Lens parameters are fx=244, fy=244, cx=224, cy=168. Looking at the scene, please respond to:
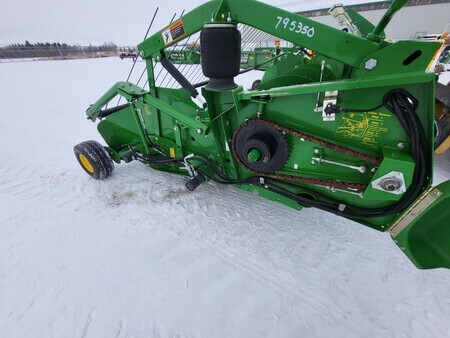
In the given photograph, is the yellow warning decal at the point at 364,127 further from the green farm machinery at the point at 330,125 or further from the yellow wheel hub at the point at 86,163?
the yellow wheel hub at the point at 86,163

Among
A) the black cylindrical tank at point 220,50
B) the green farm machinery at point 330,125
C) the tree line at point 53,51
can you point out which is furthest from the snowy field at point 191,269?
the tree line at point 53,51

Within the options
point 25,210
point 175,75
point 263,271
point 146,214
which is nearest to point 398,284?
point 263,271

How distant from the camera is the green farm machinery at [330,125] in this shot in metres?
1.72

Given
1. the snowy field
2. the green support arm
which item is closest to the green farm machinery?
the green support arm

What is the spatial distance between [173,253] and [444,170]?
4.22 metres

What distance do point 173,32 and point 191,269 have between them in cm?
228

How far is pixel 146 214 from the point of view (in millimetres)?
2961

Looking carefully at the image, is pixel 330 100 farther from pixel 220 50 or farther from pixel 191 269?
pixel 191 269

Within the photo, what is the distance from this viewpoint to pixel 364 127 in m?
1.95

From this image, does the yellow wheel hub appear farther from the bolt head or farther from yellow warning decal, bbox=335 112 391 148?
the bolt head

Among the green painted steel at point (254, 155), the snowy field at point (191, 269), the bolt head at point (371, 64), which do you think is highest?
the bolt head at point (371, 64)

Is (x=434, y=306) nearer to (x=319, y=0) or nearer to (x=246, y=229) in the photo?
(x=246, y=229)

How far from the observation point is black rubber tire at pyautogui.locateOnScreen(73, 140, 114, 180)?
11.0 ft

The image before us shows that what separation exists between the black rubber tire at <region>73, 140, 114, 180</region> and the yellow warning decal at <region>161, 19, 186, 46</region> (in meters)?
1.83
